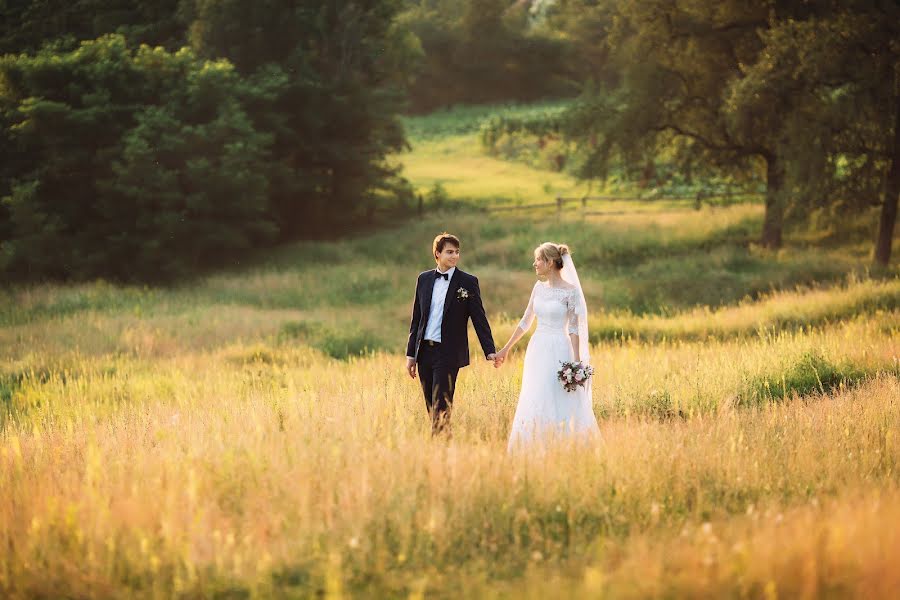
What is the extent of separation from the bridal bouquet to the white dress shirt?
1.19 m

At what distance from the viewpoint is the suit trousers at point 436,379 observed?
804 centimetres

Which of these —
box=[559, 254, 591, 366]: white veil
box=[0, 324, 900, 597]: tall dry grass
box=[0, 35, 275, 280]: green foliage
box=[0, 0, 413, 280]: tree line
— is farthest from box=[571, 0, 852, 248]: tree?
Answer: box=[0, 324, 900, 597]: tall dry grass

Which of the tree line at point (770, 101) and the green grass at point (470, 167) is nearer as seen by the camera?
the tree line at point (770, 101)

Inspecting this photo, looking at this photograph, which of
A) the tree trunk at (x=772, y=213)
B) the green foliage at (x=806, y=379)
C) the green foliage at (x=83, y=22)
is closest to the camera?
the green foliage at (x=806, y=379)

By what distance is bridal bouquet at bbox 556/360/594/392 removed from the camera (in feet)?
26.1

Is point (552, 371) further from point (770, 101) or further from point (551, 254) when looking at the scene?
point (770, 101)

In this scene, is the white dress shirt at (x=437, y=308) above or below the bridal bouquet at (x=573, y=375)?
above

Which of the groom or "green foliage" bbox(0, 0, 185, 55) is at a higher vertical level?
"green foliage" bbox(0, 0, 185, 55)

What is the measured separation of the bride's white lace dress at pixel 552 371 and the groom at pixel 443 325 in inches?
18.7

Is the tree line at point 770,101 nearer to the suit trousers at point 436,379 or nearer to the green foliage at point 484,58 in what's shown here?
the suit trousers at point 436,379

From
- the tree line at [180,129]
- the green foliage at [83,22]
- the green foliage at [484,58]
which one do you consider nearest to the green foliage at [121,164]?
the tree line at [180,129]

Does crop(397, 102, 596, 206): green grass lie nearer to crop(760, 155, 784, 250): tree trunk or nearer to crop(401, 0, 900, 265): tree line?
crop(401, 0, 900, 265): tree line

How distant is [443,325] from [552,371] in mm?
1121

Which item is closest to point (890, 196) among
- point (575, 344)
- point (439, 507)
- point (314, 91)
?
point (575, 344)
